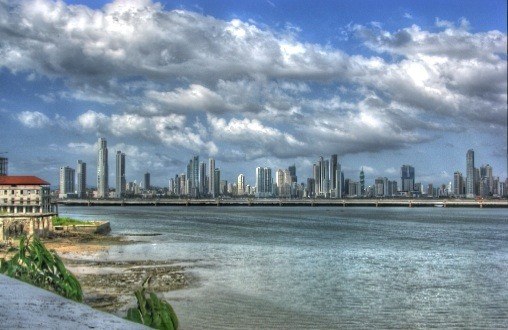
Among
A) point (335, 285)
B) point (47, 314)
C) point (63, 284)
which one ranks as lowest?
point (335, 285)

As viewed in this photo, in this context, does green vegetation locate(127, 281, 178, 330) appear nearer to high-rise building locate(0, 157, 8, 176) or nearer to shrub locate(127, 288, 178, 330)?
shrub locate(127, 288, 178, 330)

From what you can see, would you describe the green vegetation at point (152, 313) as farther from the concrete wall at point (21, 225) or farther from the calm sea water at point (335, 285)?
the concrete wall at point (21, 225)

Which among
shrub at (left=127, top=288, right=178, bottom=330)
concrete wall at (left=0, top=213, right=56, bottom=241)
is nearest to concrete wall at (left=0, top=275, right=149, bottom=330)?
shrub at (left=127, top=288, right=178, bottom=330)

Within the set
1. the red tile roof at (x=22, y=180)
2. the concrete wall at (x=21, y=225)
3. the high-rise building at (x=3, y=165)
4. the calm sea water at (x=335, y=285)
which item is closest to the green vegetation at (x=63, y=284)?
the calm sea water at (x=335, y=285)

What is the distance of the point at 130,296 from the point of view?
27.7 meters

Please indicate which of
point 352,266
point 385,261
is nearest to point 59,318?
point 352,266

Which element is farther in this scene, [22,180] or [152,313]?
[22,180]

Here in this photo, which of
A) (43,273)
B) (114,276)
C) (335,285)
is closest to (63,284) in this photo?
(43,273)

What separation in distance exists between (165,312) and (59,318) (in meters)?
5.88

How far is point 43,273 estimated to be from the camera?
15938mm

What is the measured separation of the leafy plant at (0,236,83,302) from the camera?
14523mm

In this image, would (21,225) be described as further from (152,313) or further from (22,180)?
(152,313)

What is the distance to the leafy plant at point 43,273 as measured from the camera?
47.6ft

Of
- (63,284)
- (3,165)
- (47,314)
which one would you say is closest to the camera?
(47,314)
